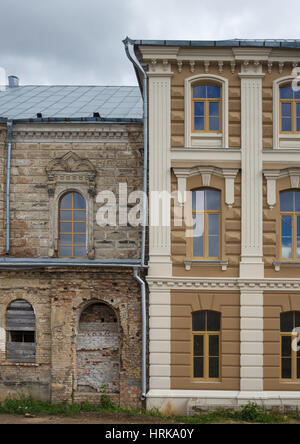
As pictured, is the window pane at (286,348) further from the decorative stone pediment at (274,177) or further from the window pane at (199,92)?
the window pane at (199,92)

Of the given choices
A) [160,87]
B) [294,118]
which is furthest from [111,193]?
[294,118]

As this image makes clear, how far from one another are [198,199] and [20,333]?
6.89 meters

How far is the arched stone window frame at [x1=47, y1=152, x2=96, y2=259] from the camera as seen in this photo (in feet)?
50.6

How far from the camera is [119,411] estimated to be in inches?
549

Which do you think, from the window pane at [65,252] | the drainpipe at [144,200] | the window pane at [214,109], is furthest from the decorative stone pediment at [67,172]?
the window pane at [214,109]

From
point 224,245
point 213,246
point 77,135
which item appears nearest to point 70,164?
point 77,135

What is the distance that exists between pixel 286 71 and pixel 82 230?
7.97 m

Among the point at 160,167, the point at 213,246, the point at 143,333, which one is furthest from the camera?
the point at 213,246

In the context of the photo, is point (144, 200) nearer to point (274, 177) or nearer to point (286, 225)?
point (274, 177)

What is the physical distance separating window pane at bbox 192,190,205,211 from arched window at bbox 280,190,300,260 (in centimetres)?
237

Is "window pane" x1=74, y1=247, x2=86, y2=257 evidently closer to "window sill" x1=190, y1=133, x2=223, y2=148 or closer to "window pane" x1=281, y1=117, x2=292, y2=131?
"window sill" x1=190, y1=133, x2=223, y2=148

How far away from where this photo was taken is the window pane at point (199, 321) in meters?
14.2

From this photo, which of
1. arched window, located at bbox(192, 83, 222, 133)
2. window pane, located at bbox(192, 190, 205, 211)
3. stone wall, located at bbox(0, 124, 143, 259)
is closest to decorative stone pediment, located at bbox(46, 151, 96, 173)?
stone wall, located at bbox(0, 124, 143, 259)

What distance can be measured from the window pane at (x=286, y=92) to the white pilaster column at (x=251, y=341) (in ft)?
19.6
